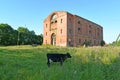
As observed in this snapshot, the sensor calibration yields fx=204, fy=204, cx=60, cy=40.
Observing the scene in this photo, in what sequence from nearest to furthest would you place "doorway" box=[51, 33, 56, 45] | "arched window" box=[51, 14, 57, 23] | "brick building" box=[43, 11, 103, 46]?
"brick building" box=[43, 11, 103, 46], "arched window" box=[51, 14, 57, 23], "doorway" box=[51, 33, 56, 45]

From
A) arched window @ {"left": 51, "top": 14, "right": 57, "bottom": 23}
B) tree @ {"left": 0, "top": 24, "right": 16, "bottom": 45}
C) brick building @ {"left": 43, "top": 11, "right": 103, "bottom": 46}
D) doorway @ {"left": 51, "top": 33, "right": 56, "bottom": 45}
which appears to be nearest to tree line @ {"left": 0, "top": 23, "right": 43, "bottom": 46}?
tree @ {"left": 0, "top": 24, "right": 16, "bottom": 45}

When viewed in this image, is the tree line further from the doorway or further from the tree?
the doorway

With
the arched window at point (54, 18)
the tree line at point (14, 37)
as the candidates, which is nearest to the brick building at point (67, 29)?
the arched window at point (54, 18)

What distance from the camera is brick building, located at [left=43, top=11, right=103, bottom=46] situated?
48.5m

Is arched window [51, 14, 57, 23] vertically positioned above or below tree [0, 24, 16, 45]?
above

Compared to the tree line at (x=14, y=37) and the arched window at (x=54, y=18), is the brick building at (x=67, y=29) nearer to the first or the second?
the arched window at (x=54, y=18)

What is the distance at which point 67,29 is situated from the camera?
48.2 meters

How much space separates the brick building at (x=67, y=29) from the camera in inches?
1908

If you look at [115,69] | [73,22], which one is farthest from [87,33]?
[115,69]

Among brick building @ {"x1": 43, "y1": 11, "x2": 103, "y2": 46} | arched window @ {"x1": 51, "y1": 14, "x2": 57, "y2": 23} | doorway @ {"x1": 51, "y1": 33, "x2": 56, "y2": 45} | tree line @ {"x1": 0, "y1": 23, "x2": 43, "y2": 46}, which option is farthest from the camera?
tree line @ {"x1": 0, "y1": 23, "x2": 43, "y2": 46}

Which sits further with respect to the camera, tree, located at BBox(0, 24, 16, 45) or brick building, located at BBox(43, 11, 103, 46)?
tree, located at BBox(0, 24, 16, 45)

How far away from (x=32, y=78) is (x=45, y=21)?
51.1m

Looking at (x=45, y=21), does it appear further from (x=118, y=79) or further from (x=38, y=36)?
(x=118, y=79)

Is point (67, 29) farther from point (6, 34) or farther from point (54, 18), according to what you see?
point (6, 34)
